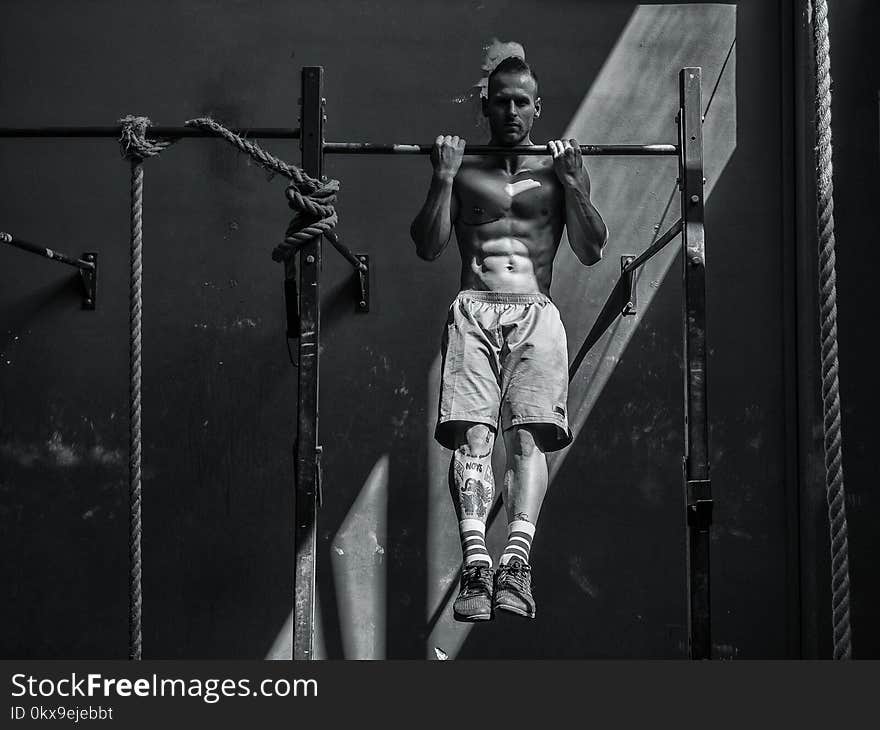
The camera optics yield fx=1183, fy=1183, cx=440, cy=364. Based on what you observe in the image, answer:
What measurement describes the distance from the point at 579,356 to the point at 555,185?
106 centimetres

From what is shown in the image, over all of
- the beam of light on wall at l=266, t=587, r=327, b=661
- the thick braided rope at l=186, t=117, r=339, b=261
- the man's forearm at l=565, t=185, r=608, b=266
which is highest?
the man's forearm at l=565, t=185, r=608, b=266

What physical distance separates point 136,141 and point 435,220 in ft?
2.99

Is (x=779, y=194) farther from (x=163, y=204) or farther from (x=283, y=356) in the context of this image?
(x=163, y=204)

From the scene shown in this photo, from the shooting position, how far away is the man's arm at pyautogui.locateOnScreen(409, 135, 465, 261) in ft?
11.6

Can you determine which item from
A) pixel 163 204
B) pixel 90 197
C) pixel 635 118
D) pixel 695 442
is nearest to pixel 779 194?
pixel 635 118

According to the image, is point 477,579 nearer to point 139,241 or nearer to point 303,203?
point 303,203

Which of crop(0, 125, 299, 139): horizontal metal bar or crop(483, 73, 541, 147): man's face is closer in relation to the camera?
crop(0, 125, 299, 139): horizontal metal bar

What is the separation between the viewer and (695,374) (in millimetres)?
3180

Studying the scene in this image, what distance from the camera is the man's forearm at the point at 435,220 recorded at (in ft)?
11.7

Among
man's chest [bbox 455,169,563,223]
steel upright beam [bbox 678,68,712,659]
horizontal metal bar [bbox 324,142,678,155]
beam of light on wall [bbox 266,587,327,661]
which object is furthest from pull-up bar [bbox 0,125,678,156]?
beam of light on wall [bbox 266,587,327,661]

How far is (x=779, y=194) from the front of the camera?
4.81 meters

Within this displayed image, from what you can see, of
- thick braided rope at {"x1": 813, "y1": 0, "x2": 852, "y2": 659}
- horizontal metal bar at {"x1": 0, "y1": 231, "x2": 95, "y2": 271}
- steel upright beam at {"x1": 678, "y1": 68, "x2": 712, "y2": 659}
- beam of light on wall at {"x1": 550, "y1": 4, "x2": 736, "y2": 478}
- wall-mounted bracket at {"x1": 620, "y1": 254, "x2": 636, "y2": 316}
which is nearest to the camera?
thick braided rope at {"x1": 813, "y1": 0, "x2": 852, "y2": 659}

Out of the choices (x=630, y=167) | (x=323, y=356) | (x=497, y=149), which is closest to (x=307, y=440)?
(x=497, y=149)

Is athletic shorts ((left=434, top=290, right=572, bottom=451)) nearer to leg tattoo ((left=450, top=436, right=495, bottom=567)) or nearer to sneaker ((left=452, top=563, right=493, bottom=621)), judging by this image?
leg tattoo ((left=450, top=436, right=495, bottom=567))
